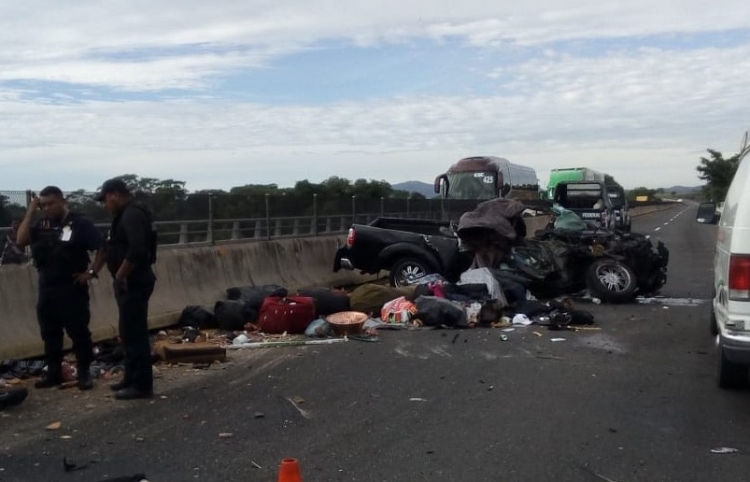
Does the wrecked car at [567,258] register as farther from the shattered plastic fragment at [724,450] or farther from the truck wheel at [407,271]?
the shattered plastic fragment at [724,450]

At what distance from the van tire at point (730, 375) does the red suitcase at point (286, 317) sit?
17.4ft

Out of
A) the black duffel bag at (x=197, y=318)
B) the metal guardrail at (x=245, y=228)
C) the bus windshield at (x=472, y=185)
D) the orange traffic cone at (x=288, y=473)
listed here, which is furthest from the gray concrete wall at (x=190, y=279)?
the bus windshield at (x=472, y=185)

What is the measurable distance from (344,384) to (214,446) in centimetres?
230

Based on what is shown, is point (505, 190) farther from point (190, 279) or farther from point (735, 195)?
point (735, 195)

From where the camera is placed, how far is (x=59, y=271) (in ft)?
27.5

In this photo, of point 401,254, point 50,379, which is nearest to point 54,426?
point 50,379

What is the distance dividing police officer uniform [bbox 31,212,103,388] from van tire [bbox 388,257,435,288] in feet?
25.8

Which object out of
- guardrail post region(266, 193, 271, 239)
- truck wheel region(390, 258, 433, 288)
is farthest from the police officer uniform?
guardrail post region(266, 193, 271, 239)

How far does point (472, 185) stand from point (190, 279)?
2576 cm

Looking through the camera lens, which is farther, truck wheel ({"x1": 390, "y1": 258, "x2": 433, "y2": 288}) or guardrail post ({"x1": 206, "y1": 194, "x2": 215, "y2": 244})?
guardrail post ({"x1": 206, "y1": 194, "x2": 215, "y2": 244})

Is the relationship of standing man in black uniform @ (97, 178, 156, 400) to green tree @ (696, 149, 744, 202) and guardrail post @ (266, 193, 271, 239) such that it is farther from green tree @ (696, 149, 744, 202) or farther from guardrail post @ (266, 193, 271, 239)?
green tree @ (696, 149, 744, 202)

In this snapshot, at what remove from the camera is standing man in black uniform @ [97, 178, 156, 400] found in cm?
802

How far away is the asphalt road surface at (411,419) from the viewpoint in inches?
235

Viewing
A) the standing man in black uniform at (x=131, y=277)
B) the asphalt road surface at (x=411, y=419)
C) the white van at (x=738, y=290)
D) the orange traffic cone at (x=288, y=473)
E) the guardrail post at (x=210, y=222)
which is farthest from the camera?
the guardrail post at (x=210, y=222)
